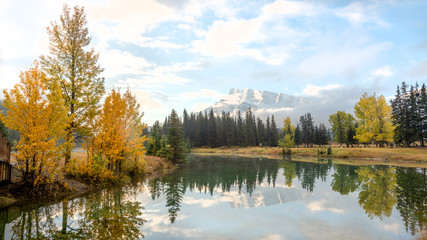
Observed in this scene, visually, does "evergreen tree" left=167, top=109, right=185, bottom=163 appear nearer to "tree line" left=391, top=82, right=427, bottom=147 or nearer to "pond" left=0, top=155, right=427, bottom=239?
"pond" left=0, top=155, right=427, bottom=239

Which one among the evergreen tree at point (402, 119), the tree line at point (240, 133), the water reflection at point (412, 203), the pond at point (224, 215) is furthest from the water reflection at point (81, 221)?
the tree line at point (240, 133)

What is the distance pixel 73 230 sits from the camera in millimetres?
10055

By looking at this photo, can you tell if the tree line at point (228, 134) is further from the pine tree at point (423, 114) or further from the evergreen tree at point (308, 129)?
the pine tree at point (423, 114)

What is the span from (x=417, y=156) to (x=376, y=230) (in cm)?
4996

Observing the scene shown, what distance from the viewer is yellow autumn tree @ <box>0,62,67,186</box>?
13273 millimetres

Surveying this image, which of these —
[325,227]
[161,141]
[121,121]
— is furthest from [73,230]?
[161,141]

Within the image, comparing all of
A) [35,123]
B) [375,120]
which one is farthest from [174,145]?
[375,120]

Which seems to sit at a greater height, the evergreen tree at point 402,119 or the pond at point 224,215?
the evergreen tree at point 402,119

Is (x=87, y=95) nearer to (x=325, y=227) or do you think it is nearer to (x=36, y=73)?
(x=36, y=73)

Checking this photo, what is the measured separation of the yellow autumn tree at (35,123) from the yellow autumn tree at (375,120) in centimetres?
6757

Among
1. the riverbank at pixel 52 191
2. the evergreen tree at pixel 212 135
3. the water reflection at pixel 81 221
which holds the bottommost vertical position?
the water reflection at pixel 81 221

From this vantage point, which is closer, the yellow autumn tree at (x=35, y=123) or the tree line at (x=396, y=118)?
the yellow autumn tree at (x=35, y=123)

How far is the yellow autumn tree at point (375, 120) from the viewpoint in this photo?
5925cm

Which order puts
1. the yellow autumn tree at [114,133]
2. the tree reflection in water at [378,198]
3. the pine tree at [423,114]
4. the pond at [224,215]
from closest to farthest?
the pond at [224,215] → the tree reflection in water at [378,198] → the yellow autumn tree at [114,133] → the pine tree at [423,114]
